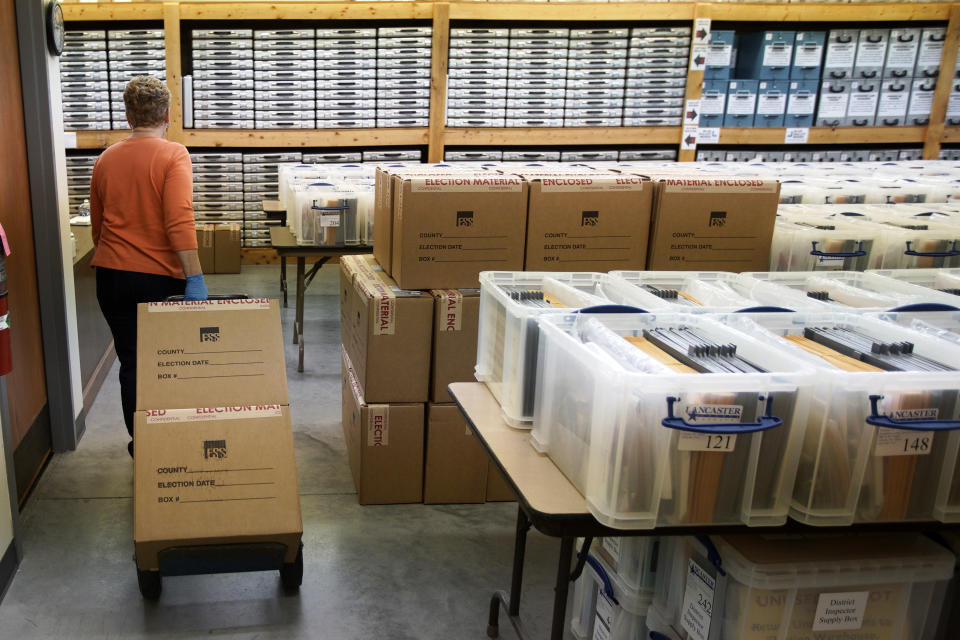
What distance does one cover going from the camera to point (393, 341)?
2.70 meters

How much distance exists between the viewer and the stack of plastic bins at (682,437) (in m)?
1.33

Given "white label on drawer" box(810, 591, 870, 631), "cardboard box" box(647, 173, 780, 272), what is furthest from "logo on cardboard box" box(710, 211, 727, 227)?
"white label on drawer" box(810, 591, 870, 631)

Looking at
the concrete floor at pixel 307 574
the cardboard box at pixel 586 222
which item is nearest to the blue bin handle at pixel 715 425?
the concrete floor at pixel 307 574

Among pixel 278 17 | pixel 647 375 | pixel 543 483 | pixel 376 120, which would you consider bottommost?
pixel 543 483

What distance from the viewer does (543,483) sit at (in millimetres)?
1546

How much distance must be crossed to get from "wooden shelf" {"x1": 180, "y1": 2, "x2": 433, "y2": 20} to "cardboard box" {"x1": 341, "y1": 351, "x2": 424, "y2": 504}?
388 centimetres

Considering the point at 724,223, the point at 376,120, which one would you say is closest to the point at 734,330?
the point at 724,223

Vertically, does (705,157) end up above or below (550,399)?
above

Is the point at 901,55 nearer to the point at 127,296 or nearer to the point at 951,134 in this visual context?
the point at 951,134

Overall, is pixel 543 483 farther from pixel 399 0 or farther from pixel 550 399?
pixel 399 0

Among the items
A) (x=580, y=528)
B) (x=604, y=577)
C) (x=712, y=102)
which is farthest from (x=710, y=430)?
(x=712, y=102)

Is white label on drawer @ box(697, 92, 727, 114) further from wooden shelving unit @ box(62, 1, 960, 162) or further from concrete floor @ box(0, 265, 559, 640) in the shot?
concrete floor @ box(0, 265, 559, 640)

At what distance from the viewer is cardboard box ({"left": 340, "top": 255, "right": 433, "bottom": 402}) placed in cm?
266

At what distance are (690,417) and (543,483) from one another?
35 centimetres
